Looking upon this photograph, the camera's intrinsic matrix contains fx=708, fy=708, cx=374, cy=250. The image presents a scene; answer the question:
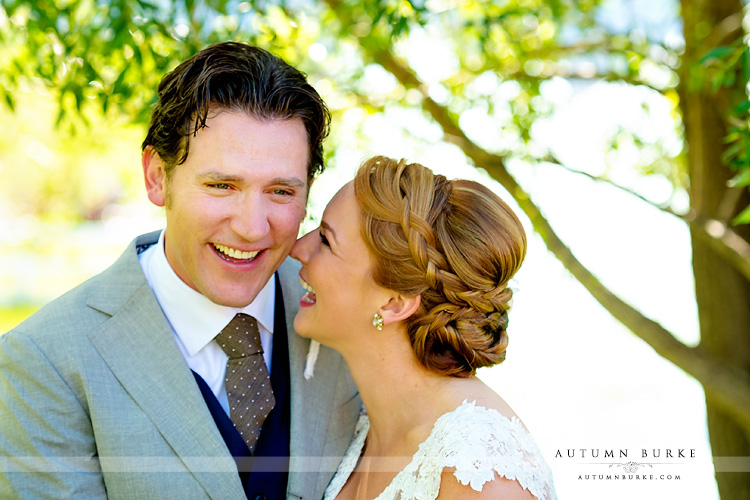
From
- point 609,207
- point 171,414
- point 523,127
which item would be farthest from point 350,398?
point 609,207

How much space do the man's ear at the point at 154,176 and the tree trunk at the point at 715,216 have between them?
9.23 feet

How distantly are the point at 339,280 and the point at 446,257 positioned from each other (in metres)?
0.37

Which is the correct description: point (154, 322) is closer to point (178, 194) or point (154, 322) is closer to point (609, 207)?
point (178, 194)

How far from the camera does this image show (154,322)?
2.27m

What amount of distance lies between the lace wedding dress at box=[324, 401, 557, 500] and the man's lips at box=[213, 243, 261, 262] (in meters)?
0.80

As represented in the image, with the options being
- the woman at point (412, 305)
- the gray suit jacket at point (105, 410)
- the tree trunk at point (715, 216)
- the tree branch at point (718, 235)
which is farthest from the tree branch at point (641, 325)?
the gray suit jacket at point (105, 410)

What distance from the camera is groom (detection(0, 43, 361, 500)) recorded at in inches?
81.3

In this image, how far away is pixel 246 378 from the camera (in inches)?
93.6

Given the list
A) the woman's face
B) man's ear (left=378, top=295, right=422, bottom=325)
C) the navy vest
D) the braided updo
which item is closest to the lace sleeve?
the braided updo

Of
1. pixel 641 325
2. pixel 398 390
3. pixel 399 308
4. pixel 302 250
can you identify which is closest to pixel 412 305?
pixel 399 308

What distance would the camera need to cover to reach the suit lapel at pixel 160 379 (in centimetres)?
213

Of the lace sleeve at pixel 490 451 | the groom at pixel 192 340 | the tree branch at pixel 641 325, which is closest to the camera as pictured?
the lace sleeve at pixel 490 451

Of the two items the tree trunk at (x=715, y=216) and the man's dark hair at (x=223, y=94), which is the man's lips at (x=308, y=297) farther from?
the tree trunk at (x=715, y=216)

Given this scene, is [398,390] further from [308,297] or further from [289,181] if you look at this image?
[289,181]
